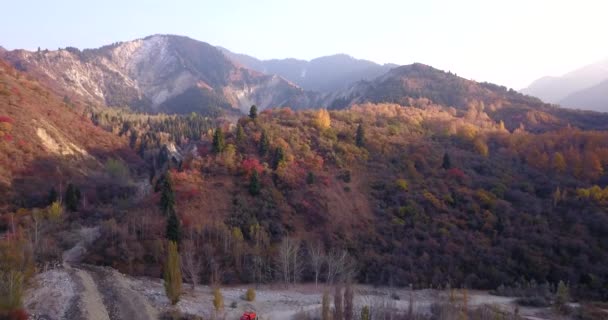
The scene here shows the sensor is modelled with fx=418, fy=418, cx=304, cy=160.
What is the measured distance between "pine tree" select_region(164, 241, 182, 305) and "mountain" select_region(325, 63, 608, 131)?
241 feet

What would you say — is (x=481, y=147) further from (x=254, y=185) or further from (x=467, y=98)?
(x=467, y=98)

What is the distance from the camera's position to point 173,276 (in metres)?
19.9

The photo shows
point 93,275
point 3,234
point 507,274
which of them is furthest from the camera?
point 3,234

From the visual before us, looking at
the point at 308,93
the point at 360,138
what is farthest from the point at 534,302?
the point at 308,93

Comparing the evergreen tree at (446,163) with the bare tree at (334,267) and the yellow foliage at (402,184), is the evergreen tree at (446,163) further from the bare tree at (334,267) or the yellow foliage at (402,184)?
the bare tree at (334,267)

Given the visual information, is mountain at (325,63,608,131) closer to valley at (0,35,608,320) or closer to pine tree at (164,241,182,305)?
valley at (0,35,608,320)

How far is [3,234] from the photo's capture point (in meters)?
34.1

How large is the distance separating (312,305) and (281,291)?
3512mm

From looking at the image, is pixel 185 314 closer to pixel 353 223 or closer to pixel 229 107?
pixel 353 223

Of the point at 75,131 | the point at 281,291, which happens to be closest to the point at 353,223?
the point at 281,291

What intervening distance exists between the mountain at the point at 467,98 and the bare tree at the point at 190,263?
6902cm

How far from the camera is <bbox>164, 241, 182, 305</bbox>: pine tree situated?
64.3 feet

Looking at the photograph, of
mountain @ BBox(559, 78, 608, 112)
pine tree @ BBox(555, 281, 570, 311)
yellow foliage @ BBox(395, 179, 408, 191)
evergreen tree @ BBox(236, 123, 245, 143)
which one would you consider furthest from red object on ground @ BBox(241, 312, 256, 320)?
mountain @ BBox(559, 78, 608, 112)

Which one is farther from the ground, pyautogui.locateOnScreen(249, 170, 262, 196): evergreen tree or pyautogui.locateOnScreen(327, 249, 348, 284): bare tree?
pyautogui.locateOnScreen(249, 170, 262, 196): evergreen tree
